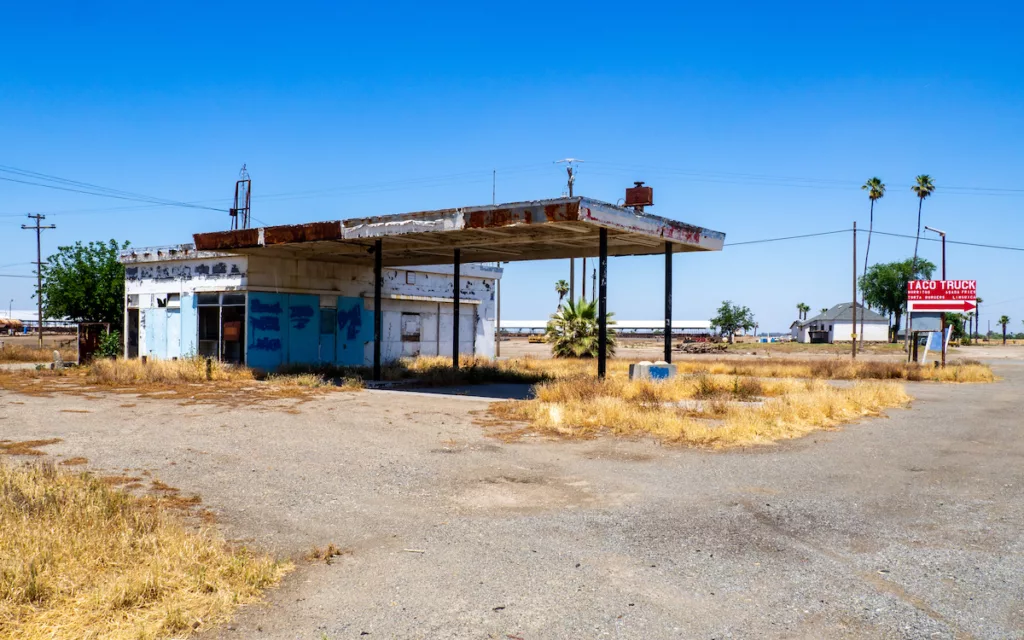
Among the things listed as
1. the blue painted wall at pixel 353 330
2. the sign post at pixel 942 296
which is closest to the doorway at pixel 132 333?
the blue painted wall at pixel 353 330

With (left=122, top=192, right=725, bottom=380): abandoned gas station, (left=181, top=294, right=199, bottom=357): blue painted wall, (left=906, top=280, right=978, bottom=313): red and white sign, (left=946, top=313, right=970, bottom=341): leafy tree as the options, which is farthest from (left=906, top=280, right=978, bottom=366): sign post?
(left=946, top=313, right=970, bottom=341): leafy tree

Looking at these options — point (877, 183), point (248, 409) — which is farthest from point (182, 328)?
point (877, 183)

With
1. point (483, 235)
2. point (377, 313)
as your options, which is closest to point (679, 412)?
point (483, 235)

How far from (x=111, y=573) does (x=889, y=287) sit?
106 m

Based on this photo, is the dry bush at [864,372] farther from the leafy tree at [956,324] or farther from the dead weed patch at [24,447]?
the leafy tree at [956,324]

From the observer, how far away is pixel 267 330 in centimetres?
2506

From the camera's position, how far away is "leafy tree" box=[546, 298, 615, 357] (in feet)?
116

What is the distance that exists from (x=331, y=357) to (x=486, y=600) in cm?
2331

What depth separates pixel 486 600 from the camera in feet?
16.5

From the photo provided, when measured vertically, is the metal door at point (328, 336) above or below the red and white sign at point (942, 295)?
below

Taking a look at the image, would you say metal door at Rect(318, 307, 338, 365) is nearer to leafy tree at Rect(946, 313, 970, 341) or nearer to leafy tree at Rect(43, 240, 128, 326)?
leafy tree at Rect(43, 240, 128, 326)

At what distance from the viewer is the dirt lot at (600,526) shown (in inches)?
187

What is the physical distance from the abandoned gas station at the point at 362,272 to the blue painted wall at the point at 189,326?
58mm

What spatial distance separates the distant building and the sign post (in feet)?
206
